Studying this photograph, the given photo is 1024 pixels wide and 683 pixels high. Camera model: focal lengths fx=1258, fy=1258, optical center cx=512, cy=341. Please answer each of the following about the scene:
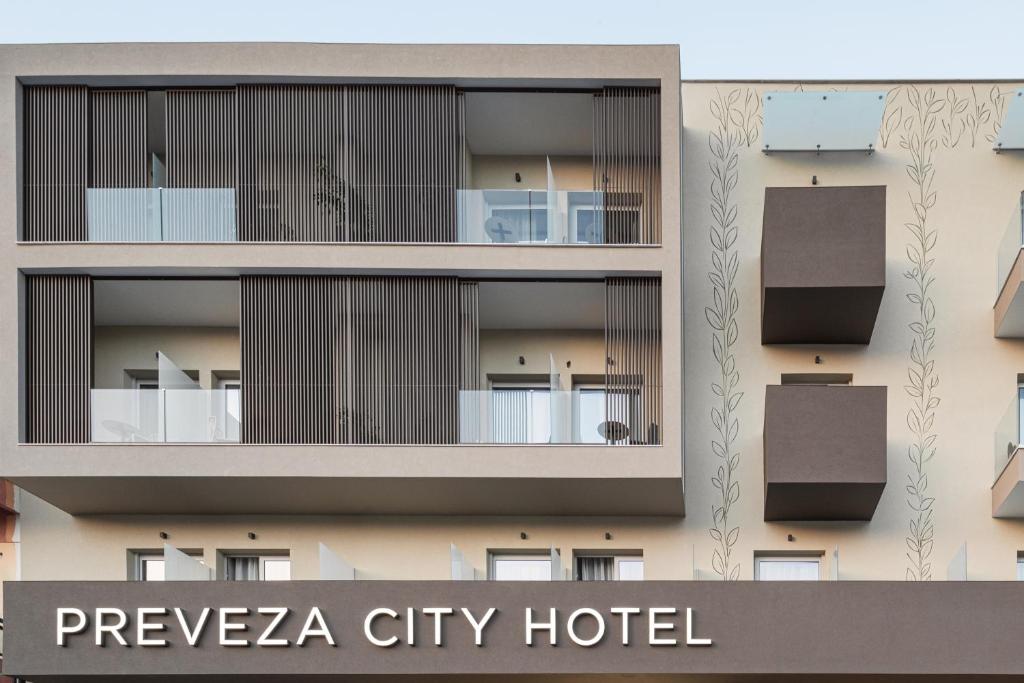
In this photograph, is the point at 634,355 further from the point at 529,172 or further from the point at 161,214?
the point at 161,214

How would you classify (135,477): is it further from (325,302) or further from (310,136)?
(310,136)

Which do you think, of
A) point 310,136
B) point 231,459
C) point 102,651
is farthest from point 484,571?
point 310,136

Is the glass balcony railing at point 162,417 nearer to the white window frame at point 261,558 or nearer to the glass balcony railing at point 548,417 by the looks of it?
the white window frame at point 261,558

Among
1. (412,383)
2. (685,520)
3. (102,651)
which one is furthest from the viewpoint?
(685,520)

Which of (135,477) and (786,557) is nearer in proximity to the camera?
(135,477)

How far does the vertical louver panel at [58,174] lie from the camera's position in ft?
58.3

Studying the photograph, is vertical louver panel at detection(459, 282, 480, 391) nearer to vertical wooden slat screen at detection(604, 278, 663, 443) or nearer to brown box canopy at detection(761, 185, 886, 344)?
vertical wooden slat screen at detection(604, 278, 663, 443)

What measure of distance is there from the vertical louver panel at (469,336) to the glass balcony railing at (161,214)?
3363mm

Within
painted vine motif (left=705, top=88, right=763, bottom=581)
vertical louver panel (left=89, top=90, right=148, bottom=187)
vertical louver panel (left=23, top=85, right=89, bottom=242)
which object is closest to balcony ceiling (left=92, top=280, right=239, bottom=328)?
vertical louver panel (left=23, top=85, right=89, bottom=242)

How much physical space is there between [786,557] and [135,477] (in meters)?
9.45

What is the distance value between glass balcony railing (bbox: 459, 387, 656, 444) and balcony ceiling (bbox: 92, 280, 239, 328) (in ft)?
13.2

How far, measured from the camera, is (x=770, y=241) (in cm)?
1784

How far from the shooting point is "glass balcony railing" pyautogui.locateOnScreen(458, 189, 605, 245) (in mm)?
17984

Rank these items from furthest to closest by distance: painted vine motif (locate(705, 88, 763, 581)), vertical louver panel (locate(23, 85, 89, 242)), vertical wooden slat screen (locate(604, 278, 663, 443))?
painted vine motif (locate(705, 88, 763, 581)) < vertical louver panel (locate(23, 85, 89, 242)) < vertical wooden slat screen (locate(604, 278, 663, 443))
